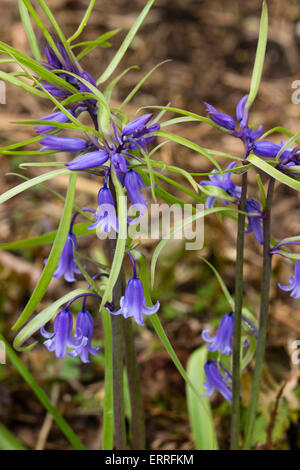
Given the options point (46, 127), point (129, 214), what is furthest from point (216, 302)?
point (46, 127)

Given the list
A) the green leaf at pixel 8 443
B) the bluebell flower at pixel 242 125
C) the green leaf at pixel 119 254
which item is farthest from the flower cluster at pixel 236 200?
the green leaf at pixel 8 443

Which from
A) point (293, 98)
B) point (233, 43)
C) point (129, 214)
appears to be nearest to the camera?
point (129, 214)

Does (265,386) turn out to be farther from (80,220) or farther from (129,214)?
(80,220)

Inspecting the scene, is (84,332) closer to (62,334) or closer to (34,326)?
(62,334)

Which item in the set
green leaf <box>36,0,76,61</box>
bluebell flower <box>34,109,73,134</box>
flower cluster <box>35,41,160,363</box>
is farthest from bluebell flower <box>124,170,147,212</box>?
green leaf <box>36,0,76,61</box>

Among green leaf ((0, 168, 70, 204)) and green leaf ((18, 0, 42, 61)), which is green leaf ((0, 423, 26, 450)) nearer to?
green leaf ((0, 168, 70, 204))

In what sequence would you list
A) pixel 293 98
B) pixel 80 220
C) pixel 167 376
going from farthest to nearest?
pixel 293 98, pixel 80 220, pixel 167 376

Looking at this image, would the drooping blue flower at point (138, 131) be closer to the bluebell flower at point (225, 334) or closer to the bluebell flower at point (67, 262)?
the bluebell flower at point (67, 262)
